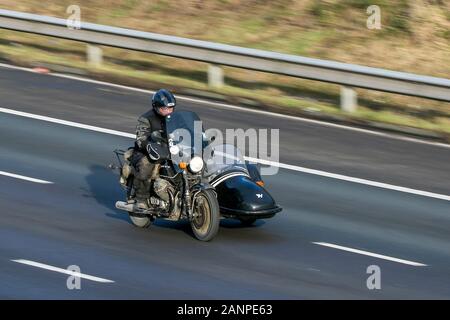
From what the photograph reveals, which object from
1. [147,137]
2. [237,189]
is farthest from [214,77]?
[237,189]

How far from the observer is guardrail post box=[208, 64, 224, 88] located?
2305 cm

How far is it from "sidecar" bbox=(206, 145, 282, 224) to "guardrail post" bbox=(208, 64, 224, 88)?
8126 millimetres

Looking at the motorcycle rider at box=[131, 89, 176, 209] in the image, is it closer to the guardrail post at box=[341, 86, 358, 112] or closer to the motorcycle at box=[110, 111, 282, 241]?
the motorcycle at box=[110, 111, 282, 241]

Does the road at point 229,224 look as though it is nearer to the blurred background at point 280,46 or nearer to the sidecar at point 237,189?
the sidecar at point 237,189

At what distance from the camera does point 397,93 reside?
2153 cm

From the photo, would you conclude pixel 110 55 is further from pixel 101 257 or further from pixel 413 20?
pixel 101 257

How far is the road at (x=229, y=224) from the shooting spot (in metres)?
12.9

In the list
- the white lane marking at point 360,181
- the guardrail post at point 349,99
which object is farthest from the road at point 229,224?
the guardrail post at point 349,99

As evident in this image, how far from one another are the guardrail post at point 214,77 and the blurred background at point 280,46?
144 millimetres

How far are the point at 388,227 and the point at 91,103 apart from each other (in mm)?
7807

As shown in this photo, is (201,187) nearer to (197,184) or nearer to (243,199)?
(197,184)

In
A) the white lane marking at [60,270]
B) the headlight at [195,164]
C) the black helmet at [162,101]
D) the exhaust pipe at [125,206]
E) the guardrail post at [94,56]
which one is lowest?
the white lane marking at [60,270]

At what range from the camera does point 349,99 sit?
21.8 m

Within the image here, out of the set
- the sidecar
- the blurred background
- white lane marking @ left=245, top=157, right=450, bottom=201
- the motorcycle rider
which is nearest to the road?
white lane marking @ left=245, top=157, right=450, bottom=201
